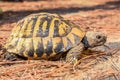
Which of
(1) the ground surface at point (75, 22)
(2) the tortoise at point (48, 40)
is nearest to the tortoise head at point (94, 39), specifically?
(2) the tortoise at point (48, 40)

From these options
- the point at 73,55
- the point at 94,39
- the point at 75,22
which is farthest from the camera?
the point at 75,22

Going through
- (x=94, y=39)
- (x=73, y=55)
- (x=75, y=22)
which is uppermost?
(x=94, y=39)

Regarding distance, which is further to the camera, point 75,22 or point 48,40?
point 75,22

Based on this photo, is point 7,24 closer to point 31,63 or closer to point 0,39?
point 0,39

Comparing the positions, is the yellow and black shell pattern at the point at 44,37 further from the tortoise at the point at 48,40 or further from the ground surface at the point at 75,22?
the ground surface at the point at 75,22

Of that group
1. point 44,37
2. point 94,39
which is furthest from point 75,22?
point 44,37

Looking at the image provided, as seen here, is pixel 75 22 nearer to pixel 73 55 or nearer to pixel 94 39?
pixel 94 39
